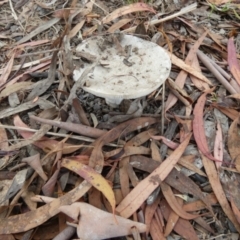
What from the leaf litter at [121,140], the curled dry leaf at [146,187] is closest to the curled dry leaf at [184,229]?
the leaf litter at [121,140]

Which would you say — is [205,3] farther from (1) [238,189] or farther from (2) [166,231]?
(2) [166,231]

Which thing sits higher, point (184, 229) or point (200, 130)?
point (200, 130)

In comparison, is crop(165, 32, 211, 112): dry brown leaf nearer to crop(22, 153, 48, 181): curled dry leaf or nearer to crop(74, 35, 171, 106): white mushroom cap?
crop(74, 35, 171, 106): white mushroom cap

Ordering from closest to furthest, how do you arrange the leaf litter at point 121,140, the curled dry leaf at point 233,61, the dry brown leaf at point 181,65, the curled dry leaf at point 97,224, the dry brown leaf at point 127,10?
the curled dry leaf at point 97,224, the leaf litter at point 121,140, the dry brown leaf at point 181,65, the curled dry leaf at point 233,61, the dry brown leaf at point 127,10

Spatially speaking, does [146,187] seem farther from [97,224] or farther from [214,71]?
[214,71]

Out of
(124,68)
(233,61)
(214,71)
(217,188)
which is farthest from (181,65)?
(217,188)

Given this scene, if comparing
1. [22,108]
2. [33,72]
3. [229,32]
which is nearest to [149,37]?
[229,32]

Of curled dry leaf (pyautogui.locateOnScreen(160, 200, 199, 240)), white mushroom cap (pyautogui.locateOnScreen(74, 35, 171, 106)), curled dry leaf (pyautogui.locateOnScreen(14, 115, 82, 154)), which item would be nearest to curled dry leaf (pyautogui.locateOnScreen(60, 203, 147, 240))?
curled dry leaf (pyautogui.locateOnScreen(160, 200, 199, 240))

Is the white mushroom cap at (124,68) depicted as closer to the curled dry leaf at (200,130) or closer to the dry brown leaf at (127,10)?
the curled dry leaf at (200,130)
